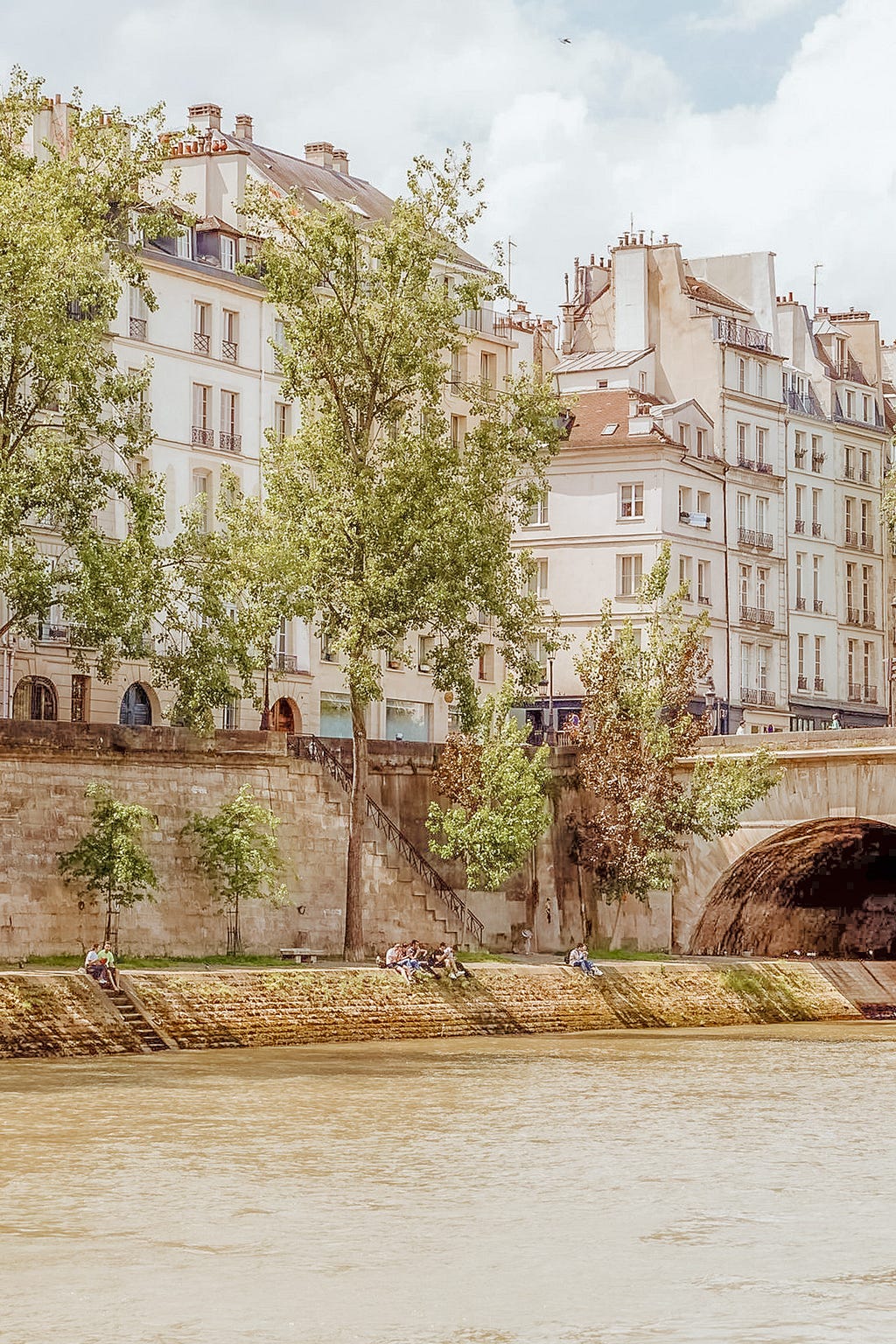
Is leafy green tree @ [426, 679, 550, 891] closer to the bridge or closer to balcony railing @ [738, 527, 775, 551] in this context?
the bridge

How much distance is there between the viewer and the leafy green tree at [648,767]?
6084 centimetres

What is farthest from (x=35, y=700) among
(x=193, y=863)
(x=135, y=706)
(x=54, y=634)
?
(x=193, y=863)

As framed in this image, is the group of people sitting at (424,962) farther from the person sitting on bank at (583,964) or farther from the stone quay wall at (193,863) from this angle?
the stone quay wall at (193,863)

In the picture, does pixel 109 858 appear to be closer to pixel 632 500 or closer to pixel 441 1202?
pixel 441 1202

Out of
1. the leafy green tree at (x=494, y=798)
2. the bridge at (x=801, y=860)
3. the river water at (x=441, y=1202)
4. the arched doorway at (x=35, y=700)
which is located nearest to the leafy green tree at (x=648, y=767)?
the bridge at (x=801, y=860)

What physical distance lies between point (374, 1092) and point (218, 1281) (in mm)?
15919

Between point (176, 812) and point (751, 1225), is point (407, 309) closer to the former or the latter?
point (176, 812)

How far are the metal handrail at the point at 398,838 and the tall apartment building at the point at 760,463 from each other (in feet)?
73.2

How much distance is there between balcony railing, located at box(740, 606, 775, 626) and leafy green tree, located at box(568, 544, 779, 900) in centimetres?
2431

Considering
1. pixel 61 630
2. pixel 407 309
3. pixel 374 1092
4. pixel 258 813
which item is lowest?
pixel 374 1092

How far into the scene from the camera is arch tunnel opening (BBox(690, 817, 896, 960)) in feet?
217

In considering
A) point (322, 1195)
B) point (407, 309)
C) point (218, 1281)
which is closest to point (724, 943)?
point (407, 309)

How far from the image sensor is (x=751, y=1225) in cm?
2452

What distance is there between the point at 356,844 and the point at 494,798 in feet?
16.8
